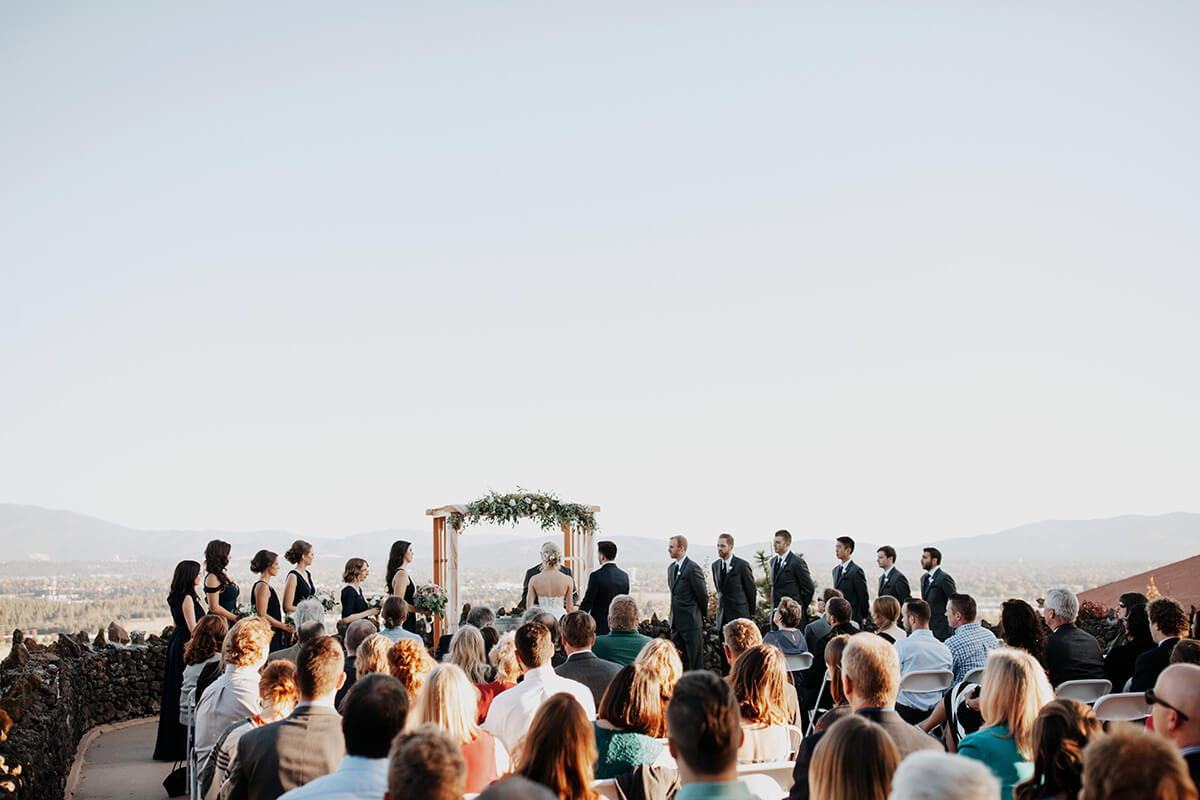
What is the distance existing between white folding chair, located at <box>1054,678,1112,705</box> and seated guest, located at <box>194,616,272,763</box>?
421 centimetres

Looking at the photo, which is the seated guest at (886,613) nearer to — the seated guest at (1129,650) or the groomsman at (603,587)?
the seated guest at (1129,650)

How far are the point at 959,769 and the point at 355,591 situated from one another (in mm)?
7575

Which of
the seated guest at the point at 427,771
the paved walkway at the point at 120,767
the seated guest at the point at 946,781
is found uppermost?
the seated guest at the point at 427,771

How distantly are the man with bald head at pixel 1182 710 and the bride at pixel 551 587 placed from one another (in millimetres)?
7304

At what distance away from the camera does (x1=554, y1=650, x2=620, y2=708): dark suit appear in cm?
545

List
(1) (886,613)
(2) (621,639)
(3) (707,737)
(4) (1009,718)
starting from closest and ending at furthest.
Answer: (3) (707,737) < (4) (1009,718) < (2) (621,639) < (1) (886,613)

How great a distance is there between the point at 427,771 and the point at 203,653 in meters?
4.45

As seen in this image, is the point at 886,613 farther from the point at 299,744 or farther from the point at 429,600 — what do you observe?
the point at 429,600

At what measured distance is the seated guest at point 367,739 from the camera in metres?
2.93

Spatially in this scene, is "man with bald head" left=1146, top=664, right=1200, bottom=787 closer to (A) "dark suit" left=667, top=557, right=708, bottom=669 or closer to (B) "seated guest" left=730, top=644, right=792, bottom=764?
(B) "seated guest" left=730, top=644, right=792, bottom=764

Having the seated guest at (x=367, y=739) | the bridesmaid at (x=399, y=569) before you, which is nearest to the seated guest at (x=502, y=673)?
the seated guest at (x=367, y=739)

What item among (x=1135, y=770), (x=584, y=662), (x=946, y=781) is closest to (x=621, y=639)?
(x=584, y=662)

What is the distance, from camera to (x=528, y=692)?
4598mm

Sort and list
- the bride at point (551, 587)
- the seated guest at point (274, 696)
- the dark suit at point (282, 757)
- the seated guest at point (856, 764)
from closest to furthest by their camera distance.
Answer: the seated guest at point (856, 764)
the dark suit at point (282, 757)
the seated guest at point (274, 696)
the bride at point (551, 587)
